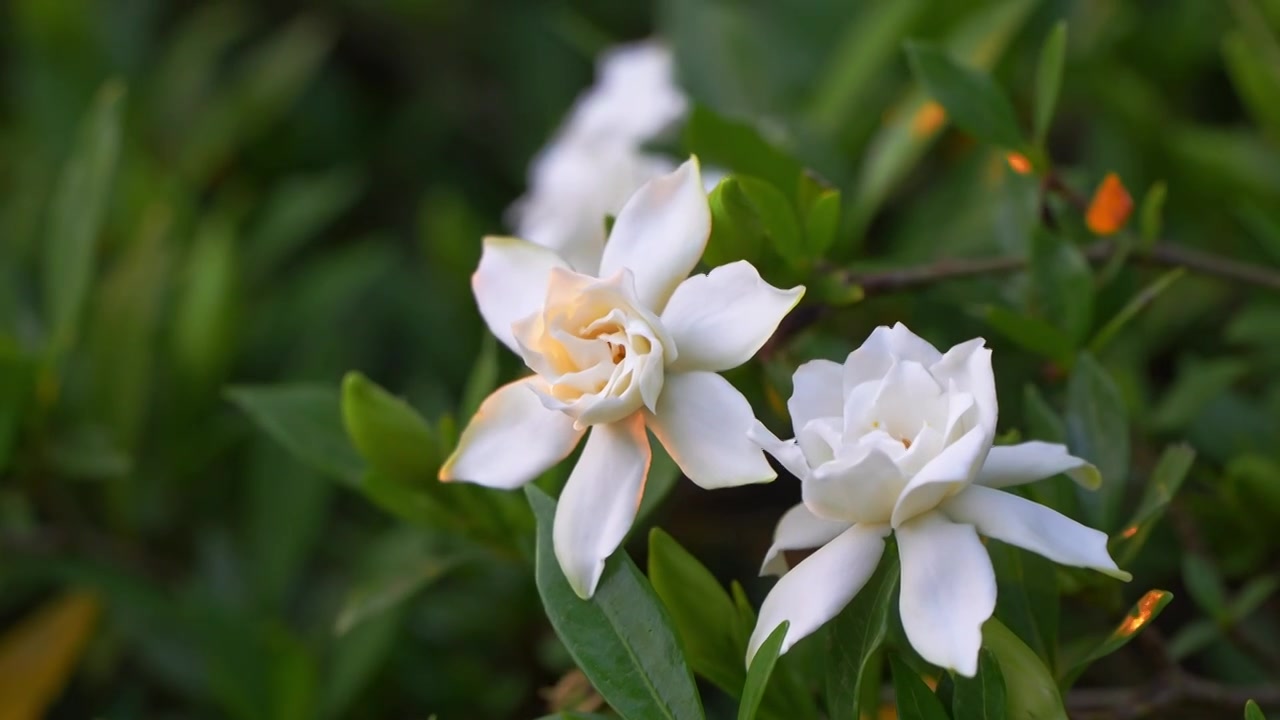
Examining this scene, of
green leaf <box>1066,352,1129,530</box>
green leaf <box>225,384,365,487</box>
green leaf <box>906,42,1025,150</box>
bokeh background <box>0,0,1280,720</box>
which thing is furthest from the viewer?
bokeh background <box>0,0,1280,720</box>

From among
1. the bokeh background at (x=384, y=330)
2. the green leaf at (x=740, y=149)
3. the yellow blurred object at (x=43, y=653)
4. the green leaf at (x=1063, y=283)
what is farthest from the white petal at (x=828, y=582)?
the yellow blurred object at (x=43, y=653)

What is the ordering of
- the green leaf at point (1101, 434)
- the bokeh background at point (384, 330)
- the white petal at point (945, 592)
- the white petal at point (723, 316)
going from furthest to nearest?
1. the bokeh background at point (384, 330)
2. the green leaf at point (1101, 434)
3. the white petal at point (723, 316)
4. the white petal at point (945, 592)

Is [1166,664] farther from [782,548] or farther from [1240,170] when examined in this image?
[1240,170]

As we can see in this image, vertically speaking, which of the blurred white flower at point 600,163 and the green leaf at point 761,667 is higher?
the green leaf at point 761,667

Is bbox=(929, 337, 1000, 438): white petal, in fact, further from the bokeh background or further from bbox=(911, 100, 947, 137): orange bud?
bbox=(911, 100, 947, 137): orange bud

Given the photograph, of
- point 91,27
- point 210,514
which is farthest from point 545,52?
point 210,514

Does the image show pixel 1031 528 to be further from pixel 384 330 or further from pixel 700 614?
pixel 384 330

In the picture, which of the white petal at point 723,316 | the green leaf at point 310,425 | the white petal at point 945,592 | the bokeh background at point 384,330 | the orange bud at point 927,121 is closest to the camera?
the white petal at point 945,592

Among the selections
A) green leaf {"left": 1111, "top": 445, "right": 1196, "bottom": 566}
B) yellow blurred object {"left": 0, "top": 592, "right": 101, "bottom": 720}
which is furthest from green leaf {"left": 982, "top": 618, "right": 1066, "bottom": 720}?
yellow blurred object {"left": 0, "top": 592, "right": 101, "bottom": 720}

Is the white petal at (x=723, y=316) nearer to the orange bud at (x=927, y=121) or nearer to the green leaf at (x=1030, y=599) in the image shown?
the green leaf at (x=1030, y=599)
